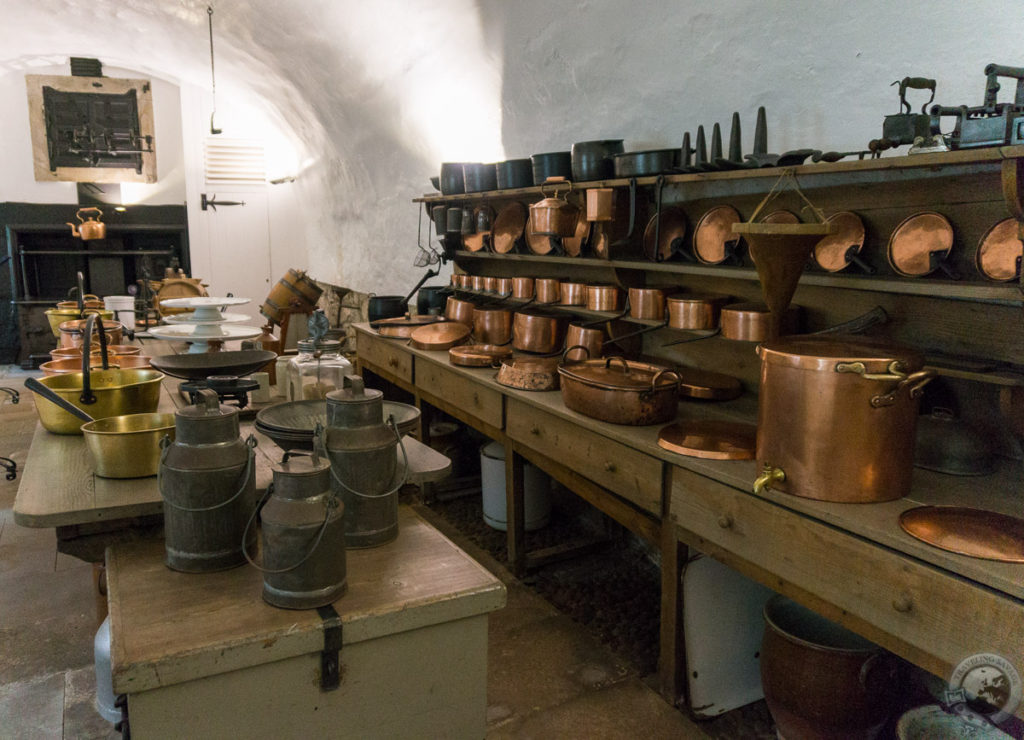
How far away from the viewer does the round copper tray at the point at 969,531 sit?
1581 mm

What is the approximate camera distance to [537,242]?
3.96 metres

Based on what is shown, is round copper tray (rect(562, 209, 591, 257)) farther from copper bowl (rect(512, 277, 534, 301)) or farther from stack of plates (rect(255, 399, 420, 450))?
stack of plates (rect(255, 399, 420, 450))

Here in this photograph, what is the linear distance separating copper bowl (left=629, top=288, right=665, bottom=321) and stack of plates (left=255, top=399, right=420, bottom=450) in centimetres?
149

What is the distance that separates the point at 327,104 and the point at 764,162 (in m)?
5.29

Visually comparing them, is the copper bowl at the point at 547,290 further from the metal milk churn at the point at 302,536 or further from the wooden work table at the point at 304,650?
the metal milk churn at the point at 302,536

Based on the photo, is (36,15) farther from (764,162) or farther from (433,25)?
(764,162)

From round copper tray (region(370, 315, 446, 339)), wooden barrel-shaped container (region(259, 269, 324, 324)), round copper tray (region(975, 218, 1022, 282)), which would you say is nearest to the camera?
round copper tray (region(975, 218, 1022, 282))

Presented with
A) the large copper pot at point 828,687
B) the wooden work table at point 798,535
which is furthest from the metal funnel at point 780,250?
the large copper pot at point 828,687

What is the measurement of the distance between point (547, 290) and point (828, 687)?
235 centimetres

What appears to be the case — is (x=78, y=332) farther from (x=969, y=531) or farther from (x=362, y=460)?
(x=969, y=531)

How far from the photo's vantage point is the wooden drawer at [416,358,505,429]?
344 centimetres

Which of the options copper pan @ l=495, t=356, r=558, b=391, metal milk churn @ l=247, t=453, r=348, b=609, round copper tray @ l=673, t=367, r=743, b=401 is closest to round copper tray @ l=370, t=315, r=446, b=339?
copper pan @ l=495, t=356, r=558, b=391

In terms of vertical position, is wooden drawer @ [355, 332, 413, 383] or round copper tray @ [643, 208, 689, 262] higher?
round copper tray @ [643, 208, 689, 262]

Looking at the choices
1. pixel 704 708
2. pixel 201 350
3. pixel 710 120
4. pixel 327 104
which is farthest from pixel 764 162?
pixel 327 104
